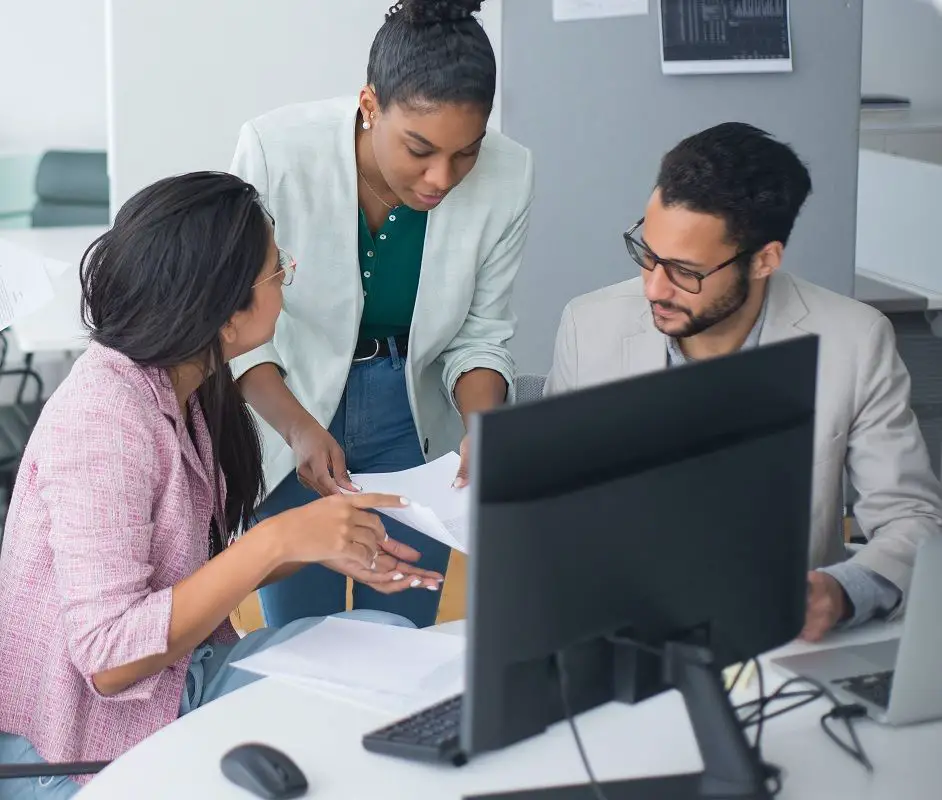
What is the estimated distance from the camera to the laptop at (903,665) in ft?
3.89

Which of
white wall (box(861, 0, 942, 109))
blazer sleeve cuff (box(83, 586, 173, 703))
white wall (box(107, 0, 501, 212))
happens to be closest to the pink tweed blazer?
blazer sleeve cuff (box(83, 586, 173, 703))

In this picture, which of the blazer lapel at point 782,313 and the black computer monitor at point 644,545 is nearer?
the black computer monitor at point 644,545

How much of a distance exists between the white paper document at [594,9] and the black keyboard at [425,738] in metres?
2.19

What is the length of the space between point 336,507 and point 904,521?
2.60ft

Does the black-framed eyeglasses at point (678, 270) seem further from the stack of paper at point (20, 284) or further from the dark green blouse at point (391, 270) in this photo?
the stack of paper at point (20, 284)

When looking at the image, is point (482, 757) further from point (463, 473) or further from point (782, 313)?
point (782, 313)

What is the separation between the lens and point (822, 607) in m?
1.49

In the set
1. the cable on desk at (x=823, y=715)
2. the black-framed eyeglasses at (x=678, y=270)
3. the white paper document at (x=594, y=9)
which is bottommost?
the cable on desk at (x=823, y=715)

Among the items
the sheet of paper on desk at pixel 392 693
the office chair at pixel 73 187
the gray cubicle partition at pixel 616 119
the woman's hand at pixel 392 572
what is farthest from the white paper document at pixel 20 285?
the office chair at pixel 73 187

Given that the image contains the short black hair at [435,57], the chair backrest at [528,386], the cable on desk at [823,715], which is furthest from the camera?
the chair backrest at [528,386]

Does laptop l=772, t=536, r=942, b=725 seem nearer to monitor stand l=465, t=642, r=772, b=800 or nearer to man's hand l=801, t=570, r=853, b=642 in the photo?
man's hand l=801, t=570, r=853, b=642

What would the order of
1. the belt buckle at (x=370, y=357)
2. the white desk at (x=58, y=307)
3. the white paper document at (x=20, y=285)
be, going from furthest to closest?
the white desk at (x=58, y=307) → the belt buckle at (x=370, y=357) → the white paper document at (x=20, y=285)

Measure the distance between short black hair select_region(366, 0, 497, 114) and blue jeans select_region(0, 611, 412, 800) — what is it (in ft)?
2.33

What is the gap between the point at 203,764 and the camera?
1.19 metres
